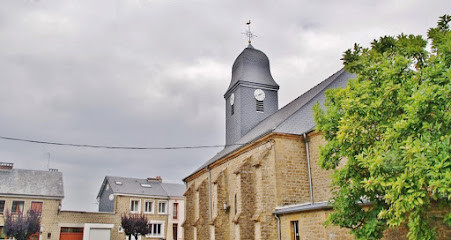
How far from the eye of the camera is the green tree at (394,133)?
628cm

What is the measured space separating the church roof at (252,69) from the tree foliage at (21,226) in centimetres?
1814

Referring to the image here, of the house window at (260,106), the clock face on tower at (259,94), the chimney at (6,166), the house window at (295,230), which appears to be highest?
the clock face on tower at (259,94)

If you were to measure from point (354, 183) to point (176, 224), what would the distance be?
3433cm

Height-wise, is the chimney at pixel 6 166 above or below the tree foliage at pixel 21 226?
above

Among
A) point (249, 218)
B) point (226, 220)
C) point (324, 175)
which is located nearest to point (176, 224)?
point (226, 220)

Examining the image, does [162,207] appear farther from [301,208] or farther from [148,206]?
[301,208]

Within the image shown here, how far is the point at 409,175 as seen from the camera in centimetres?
625

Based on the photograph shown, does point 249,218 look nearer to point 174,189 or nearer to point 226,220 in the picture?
point 226,220

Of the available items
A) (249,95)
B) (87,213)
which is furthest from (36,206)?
(249,95)

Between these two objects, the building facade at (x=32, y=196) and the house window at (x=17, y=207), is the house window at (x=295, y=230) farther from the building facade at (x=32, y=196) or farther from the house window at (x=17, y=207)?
the house window at (x=17, y=207)

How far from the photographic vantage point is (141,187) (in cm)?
4044

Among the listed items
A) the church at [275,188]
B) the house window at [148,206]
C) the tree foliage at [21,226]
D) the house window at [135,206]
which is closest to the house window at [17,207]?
the tree foliage at [21,226]

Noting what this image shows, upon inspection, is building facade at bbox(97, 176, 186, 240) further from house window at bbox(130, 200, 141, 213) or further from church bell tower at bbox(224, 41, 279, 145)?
church bell tower at bbox(224, 41, 279, 145)

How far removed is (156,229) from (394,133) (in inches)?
1375
